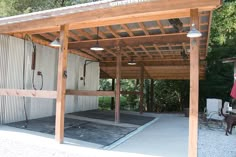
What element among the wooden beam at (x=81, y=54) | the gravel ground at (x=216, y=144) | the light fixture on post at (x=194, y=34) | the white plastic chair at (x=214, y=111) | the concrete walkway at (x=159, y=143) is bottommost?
A: the gravel ground at (x=216, y=144)

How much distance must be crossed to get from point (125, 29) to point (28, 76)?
369 cm

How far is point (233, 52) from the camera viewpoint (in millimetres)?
14430

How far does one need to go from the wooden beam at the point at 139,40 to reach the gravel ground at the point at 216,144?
A: 2.88m

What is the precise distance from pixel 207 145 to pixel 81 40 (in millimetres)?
5486

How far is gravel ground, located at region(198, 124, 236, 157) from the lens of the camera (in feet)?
17.3

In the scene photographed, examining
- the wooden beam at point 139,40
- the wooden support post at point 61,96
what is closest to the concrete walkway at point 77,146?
the wooden support post at point 61,96

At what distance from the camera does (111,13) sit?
4.84 m

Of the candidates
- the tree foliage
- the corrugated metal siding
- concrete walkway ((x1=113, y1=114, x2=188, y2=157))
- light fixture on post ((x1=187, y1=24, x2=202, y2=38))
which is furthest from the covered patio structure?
the tree foliage

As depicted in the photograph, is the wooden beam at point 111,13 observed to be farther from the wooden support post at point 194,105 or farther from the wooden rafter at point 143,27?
the wooden rafter at point 143,27

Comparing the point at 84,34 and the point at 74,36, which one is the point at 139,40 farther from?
the point at 74,36

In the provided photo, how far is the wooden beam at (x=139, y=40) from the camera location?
24.3ft

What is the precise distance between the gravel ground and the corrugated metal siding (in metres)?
5.59

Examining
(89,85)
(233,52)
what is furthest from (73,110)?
(233,52)

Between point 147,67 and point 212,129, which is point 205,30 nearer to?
point 212,129
